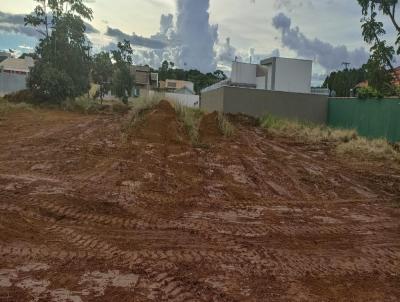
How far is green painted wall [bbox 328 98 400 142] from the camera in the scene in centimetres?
1723

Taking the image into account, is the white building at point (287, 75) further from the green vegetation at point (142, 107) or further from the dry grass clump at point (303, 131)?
the green vegetation at point (142, 107)

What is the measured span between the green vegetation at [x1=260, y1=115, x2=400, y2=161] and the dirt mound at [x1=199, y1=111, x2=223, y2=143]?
Result: 3.98 meters

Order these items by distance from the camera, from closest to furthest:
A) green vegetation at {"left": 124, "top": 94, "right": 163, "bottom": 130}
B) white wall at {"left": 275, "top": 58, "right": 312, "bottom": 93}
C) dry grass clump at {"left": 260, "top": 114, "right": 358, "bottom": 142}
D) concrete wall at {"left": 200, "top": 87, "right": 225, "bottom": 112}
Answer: green vegetation at {"left": 124, "top": 94, "right": 163, "bottom": 130}, dry grass clump at {"left": 260, "top": 114, "right": 358, "bottom": 142}, concrete wall at {"left": 200, "top": 87, "right": 225, "bottom": 112}, white wall at {"left": 275, "top": 58, "right": 312, "bottom": 93}

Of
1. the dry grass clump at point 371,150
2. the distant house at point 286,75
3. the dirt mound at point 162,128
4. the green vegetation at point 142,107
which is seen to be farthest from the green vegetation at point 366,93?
the distant house at point 286,75

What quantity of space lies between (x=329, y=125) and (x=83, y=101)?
16343mm

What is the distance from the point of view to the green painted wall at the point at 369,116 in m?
17.2

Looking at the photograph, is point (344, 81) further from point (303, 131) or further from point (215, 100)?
point (303, 131)

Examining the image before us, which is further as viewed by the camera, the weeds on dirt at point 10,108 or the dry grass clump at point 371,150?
the weeds on dirt at point 10,108

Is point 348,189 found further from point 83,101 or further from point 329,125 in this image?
point 83,101

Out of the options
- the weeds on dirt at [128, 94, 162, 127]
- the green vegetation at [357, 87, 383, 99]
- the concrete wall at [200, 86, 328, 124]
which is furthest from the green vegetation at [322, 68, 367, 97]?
the weeds on dirt at [128, 94, 162, 127]

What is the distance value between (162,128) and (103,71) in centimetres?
3099

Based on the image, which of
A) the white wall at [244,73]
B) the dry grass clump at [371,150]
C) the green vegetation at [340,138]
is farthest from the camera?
the white wall at [244,73]

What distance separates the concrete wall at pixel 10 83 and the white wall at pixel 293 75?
21748 mm

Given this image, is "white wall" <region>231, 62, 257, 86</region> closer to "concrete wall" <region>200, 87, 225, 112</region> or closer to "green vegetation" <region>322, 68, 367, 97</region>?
"concrete wall" <region>200, 87, 225, 112</region>
